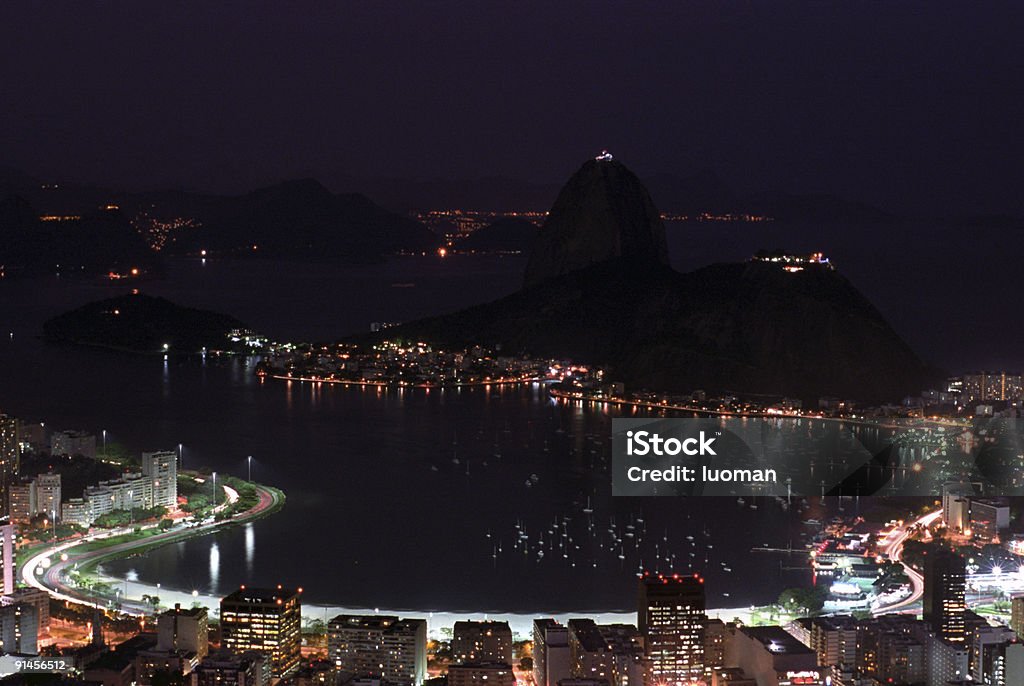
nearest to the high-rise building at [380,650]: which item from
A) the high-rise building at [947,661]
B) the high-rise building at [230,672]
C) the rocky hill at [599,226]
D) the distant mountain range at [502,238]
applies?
the high-rise building at [230,672]

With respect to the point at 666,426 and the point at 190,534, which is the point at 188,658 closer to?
the point at 190,534

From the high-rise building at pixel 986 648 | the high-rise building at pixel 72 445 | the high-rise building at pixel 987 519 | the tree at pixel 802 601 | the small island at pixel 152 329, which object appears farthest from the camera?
the small island at pixel 152 329

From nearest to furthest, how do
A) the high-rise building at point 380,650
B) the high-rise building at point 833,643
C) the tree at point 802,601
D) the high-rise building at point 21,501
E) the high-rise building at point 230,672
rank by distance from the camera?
the high-rise building at point 230,672, the high-rise building at point 380,650, the high-rise building at point 833,643, the tree at point 802,601, the high-rise building at point 21,501

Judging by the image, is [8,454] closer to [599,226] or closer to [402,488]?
[402,488]

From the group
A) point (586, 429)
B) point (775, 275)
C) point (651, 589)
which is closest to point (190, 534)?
point (651, 589)

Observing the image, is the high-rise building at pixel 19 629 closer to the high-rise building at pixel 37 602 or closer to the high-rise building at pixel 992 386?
the high-rise building at pixel 37 602

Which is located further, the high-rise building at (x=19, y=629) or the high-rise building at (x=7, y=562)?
the high-rise building at (x=7, y=562)

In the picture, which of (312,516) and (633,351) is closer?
(312,516)
